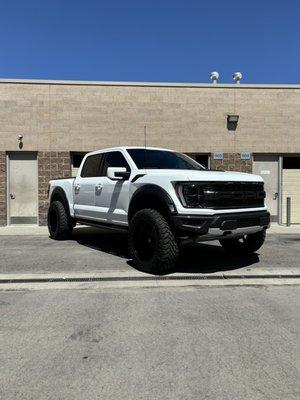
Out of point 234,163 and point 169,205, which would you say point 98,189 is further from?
point 234,163

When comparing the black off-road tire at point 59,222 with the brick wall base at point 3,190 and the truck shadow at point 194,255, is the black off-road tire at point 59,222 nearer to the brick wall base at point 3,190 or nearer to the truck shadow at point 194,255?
the truck shadow at point 194,255

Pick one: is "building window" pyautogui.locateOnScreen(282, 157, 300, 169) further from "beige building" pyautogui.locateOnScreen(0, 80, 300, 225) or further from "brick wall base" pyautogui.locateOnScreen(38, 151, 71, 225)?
"brick wall base" pyautogui.locateOnScreen(38, 151, 71, 225)

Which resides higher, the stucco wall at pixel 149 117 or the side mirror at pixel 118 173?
the stucco wall at pixel 149 117

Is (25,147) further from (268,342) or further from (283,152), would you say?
(268,342)

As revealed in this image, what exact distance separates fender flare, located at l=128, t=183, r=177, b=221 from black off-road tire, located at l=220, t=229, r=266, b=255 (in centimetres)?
205

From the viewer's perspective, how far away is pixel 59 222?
1095 centimetres

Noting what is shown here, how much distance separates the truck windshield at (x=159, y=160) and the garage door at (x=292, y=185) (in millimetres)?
7410

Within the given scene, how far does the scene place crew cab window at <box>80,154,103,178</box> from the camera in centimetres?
961

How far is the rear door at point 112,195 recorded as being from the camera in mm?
8289

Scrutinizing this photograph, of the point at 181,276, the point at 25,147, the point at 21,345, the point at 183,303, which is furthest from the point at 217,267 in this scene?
the point at 25,147

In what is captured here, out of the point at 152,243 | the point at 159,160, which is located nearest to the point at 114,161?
the point at 159,160

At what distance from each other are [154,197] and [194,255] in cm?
234

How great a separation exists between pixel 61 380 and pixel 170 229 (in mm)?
3688

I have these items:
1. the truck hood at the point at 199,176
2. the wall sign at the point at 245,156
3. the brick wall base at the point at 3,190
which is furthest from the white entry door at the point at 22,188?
the truck hood at the point at 199,176
